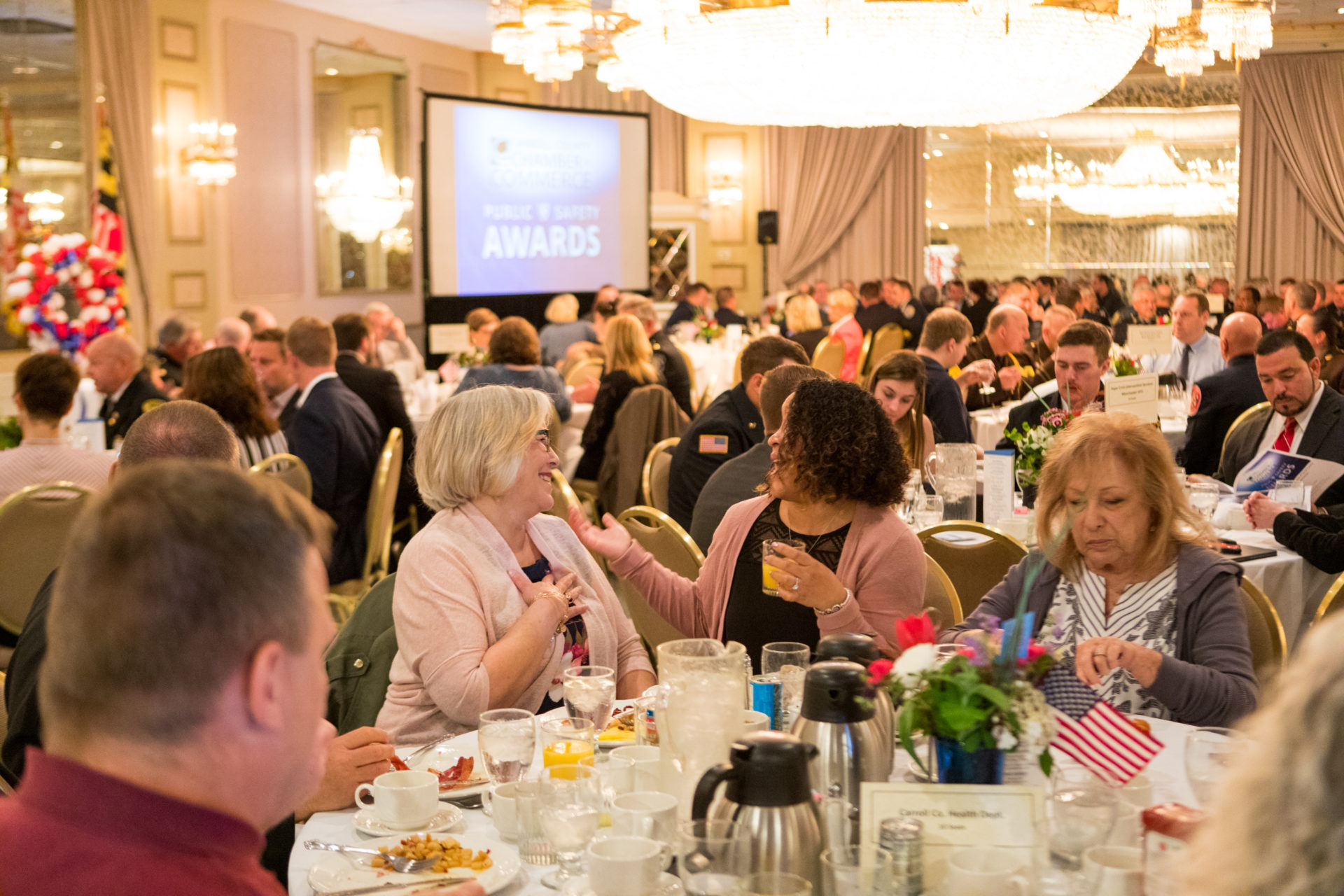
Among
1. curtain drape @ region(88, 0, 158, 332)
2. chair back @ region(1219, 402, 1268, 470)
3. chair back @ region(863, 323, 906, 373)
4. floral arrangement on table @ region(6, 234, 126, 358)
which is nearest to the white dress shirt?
chair back @ region(1219, 402, 1268, 470)

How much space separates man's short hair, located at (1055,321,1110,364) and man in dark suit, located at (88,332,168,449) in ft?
13.7

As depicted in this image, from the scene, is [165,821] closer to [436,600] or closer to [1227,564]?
[436,600]

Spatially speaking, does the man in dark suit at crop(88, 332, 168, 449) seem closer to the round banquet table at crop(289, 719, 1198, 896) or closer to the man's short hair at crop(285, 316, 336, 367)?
the man's short hair at crop(285, 316, 336, 367)

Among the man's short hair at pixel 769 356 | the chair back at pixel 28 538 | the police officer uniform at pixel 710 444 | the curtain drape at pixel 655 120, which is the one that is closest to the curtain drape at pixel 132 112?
the chair back at pixel 28 538

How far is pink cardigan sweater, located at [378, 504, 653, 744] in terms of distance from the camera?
91.2 inches

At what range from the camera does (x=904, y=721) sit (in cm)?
148

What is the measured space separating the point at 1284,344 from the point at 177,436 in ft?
13.3

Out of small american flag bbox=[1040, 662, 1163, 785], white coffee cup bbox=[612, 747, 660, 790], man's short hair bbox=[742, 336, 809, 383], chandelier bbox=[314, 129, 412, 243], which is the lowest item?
white coffee cup bbox=[612, 747, 660, 790]

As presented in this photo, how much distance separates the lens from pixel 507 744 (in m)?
1.80

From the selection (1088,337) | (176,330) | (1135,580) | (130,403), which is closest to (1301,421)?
(1088,337)

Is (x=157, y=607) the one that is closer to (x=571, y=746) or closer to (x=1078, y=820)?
(x=571, y=746)

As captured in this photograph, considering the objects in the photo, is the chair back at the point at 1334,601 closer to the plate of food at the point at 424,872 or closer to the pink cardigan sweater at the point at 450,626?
the pink cardigan sweater at the point at 450,626

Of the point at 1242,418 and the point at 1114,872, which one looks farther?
A: the point at 1242,418

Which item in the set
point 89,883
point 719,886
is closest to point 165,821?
point 89,883
